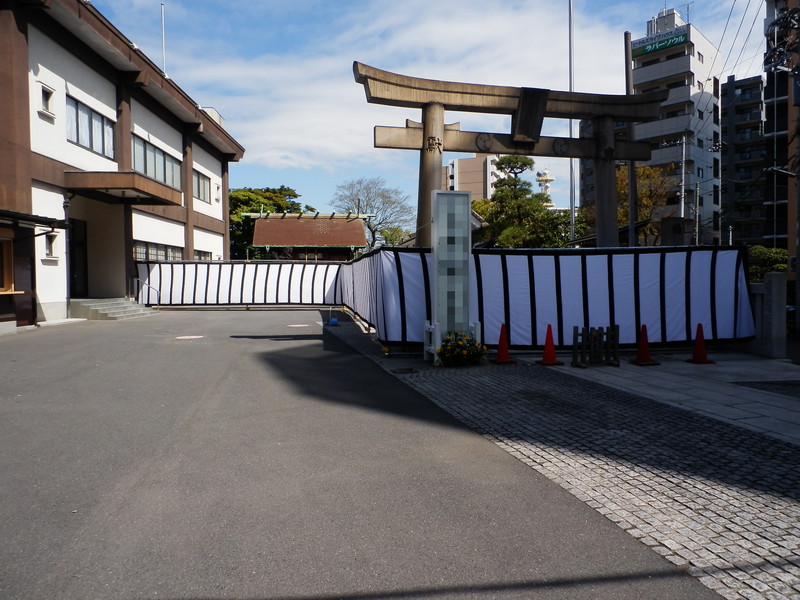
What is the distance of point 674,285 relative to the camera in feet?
40.8

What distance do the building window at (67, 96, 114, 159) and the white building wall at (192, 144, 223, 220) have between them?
10581 mm

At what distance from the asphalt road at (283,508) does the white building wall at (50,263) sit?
12.8m

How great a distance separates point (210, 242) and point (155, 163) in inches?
386

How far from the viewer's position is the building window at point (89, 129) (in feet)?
70.8

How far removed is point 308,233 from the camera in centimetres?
4853

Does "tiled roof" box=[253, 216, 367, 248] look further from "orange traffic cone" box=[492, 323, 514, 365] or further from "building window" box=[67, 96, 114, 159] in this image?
"orange traffic cone" box=[492, 323, 514, 365]

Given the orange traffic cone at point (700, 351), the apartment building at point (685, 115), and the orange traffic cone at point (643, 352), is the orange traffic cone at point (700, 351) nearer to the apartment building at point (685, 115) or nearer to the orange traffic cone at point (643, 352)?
the orange traffic cone at point (643, 352)

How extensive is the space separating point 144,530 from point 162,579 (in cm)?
71

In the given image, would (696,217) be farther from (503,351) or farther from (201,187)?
(503,351)

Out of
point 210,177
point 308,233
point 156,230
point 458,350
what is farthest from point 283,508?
point 308,233

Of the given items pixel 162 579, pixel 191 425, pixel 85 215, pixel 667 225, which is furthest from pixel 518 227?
pixel 162 579

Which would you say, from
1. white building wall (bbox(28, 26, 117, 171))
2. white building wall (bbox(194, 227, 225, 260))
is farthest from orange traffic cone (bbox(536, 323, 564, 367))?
white building wall (bbox(194, 227, 225, 260))

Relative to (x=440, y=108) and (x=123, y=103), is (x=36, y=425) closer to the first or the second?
(x=440, y=108)

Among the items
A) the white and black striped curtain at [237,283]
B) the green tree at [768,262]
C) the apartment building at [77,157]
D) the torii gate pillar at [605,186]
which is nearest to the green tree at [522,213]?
the green tree at [768,262]
